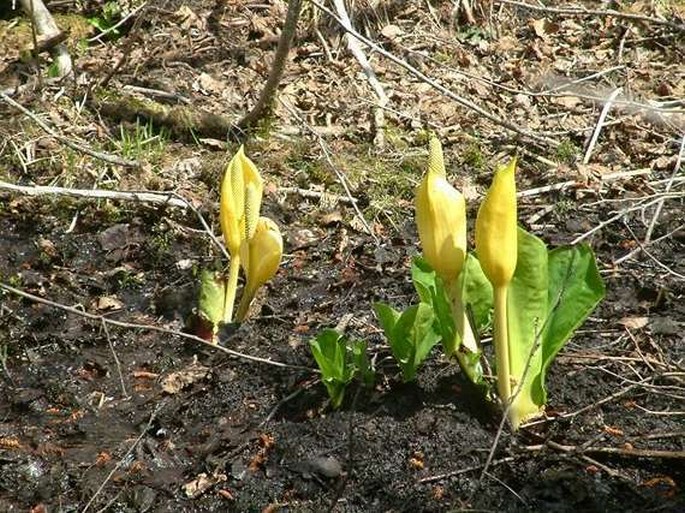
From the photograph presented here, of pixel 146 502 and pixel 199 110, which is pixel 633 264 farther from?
pixel 199 110

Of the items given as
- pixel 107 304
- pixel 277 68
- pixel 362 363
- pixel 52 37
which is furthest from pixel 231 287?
pixel 52 37

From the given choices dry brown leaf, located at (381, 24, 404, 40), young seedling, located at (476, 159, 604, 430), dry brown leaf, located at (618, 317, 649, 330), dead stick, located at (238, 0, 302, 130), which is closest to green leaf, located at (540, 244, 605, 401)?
young seedling, located at (476, 159, 604, 430)

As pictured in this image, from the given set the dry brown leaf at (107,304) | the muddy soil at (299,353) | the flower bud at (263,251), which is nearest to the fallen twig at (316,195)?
the muddy soil at (299,353)

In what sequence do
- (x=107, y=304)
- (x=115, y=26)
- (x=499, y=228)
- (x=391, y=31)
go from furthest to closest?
(x=391, y=31) < (x=115, y=26) < (x=107, y=304) < (x=499, y=228)

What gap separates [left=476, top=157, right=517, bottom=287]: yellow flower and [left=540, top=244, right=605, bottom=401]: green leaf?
211mm

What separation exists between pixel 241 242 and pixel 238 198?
0.15 m

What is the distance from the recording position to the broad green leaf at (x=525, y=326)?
237cm

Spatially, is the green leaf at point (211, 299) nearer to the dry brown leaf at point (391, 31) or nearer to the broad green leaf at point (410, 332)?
the broad green leaf at point (410, 332)

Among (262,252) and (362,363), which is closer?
(362,363)

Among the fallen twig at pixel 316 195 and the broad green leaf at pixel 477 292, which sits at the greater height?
the broad green leaf at pixel 477 292

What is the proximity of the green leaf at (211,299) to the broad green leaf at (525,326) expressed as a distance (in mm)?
971

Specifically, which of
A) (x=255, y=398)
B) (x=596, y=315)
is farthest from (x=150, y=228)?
(x=596, y=315)

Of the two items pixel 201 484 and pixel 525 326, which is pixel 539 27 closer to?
pixel 525 326

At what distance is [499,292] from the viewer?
7.52ft
